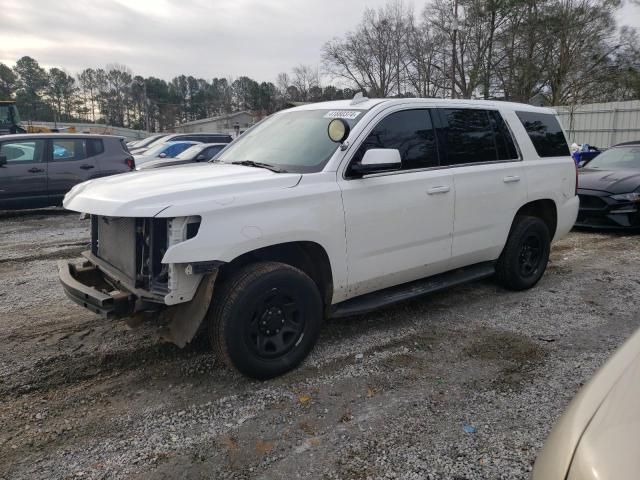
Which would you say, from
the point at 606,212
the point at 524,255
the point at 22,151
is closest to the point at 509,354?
the point at 524,255

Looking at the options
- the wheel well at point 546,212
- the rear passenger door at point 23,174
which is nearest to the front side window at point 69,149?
the rear passenger door at point 23,174

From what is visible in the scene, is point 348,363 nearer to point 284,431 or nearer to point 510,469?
point 284,431

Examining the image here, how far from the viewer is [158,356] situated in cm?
376

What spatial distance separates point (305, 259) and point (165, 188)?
3.69 feet

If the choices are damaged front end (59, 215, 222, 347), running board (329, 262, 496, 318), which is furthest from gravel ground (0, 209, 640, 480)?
damaged front end (59, 215, 222, 347)

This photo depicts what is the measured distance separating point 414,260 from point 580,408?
8.30ft

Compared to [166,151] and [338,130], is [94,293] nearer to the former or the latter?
→ [338,130]

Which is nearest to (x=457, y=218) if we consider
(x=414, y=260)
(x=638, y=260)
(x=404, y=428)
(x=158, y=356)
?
(x=414, y=260)

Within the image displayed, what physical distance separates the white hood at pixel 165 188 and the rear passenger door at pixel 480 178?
1689 millimetres

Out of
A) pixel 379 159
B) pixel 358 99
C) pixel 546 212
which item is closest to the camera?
pixel 379 159

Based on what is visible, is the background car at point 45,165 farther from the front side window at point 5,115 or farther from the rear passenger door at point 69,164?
the front side window at point 5,115

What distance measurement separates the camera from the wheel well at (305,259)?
3368 millimetres

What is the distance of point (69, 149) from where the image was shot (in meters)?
10.1

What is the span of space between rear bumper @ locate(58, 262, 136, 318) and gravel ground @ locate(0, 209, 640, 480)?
61cm
